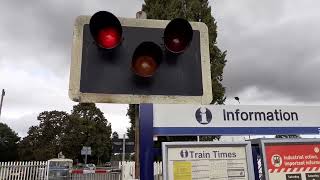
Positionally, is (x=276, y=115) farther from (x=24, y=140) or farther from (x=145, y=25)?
(x=24, y=140)

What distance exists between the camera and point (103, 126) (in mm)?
71938

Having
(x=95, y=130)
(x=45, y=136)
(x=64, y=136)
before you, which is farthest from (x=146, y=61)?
(x=95, y=130)

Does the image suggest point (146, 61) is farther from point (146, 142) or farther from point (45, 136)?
point (45, 136)

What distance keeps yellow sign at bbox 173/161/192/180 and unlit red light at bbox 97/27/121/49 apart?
1516 mm

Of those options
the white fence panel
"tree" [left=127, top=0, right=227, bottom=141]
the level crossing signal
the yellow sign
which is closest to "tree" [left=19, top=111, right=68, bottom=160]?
the white fence panel

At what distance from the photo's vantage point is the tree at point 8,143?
7325cm

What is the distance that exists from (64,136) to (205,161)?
6368 cm

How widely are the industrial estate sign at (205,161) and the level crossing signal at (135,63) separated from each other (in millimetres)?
748

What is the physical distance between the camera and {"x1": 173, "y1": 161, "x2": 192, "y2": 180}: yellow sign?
143 inches

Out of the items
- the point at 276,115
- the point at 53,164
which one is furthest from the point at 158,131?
the point at 53,164

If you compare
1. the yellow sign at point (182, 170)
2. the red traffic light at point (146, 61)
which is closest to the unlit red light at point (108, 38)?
the red traffic light at point (146, 61)

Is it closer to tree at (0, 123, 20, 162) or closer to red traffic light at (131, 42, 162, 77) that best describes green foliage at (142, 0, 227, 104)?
red traffic light at (131, 42, 162, 77)

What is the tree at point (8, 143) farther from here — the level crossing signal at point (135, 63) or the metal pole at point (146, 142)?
the metal pole at point (146, 142)

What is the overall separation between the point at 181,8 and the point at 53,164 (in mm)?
12477
